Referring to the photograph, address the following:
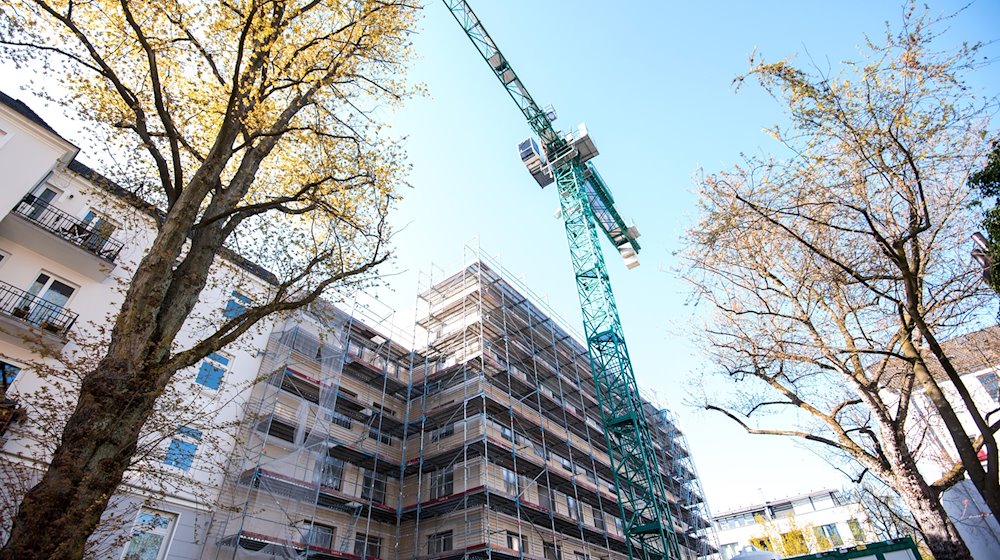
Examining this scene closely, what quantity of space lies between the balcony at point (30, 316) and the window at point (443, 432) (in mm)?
12728

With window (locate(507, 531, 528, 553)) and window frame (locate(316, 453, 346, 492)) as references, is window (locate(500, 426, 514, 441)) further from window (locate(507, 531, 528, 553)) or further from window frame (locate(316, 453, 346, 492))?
window frame (locate(316, 453, 346, 492))

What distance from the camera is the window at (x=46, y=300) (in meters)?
11.7

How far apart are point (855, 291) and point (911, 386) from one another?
1824 mm

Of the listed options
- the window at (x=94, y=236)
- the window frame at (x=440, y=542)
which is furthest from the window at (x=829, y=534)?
the window at (x=94, y=236)

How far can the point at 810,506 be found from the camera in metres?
45.1

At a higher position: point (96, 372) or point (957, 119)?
point (957, 119)

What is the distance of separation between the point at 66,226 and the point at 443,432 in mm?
14232

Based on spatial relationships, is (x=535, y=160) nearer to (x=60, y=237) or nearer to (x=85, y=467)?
(x=60, y=237)

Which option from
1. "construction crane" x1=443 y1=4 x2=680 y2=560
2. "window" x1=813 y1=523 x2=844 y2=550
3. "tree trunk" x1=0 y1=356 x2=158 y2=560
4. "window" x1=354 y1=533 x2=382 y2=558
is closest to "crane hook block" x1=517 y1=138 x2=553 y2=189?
"construction crane" x1=443 y1=4 x2=680 y2=560

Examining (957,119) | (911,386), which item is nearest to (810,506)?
(911,386)

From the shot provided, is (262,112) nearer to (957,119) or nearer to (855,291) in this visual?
(957,119)

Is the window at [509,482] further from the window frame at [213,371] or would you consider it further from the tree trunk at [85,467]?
the tree trunk at [85,467]

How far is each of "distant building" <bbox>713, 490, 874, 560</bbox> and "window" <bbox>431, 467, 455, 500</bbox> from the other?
2396 centimetres

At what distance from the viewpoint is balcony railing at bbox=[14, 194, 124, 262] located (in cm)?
1246
